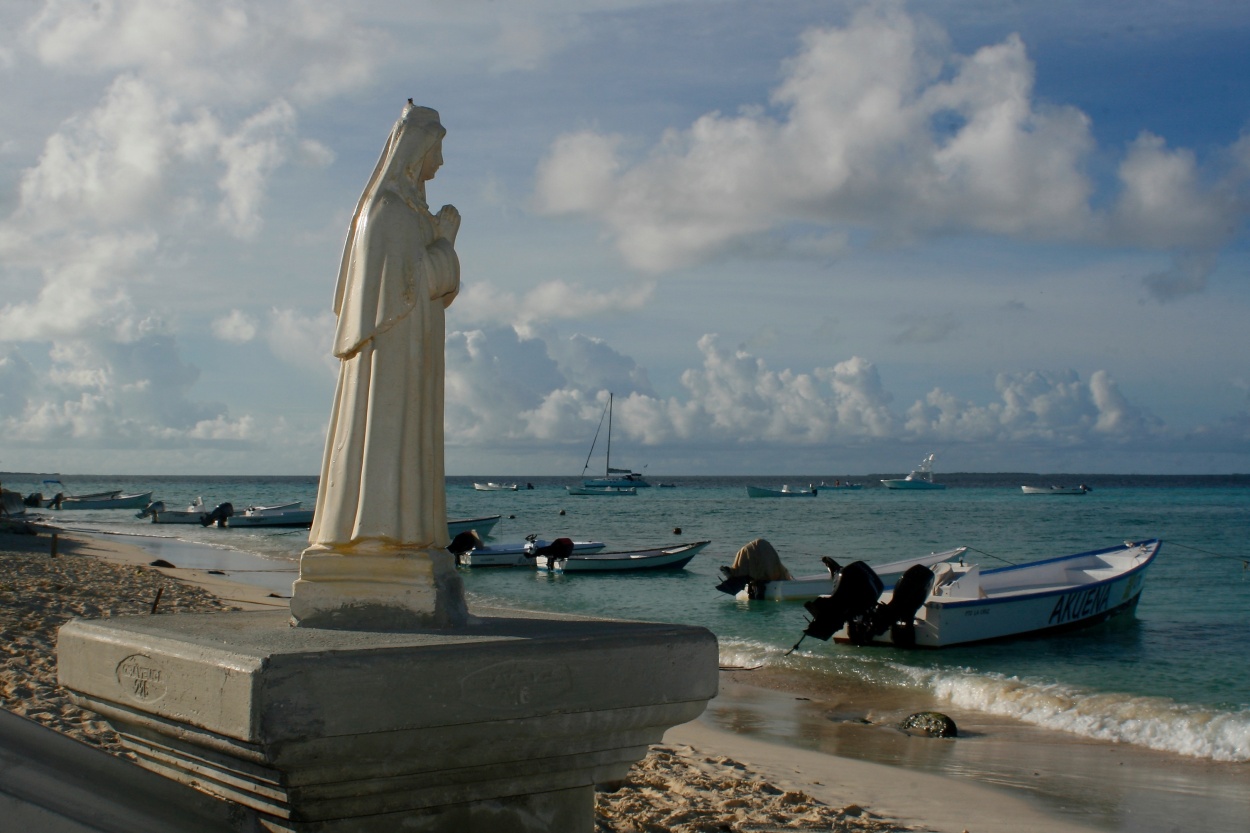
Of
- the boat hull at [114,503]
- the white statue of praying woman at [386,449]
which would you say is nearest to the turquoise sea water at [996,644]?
the white statue of praying woman at [386,449]

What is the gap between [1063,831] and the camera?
346 inches

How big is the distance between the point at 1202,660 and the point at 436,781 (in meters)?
21.2

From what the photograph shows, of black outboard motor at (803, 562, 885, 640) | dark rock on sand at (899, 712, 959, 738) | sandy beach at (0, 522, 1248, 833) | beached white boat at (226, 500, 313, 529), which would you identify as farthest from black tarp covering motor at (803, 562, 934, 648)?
beached white boat at (226, 500, 313, 529)

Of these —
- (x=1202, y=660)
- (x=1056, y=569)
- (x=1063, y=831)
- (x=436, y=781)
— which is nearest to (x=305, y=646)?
(x=436, y=781)

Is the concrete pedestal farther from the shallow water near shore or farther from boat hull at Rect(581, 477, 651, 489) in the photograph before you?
boat hull at Rect(581, 477, 651, 489)

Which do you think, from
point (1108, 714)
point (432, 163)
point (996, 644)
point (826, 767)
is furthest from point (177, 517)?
point (432, 163)

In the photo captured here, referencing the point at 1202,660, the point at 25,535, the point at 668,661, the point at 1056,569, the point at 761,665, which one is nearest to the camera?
the point at 668,661

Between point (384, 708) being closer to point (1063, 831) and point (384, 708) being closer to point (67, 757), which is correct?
point (67, 757)

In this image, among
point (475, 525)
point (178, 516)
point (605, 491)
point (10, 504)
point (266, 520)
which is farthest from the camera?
point (605, 491)

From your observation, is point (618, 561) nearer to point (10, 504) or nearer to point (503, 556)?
point (503, 556)

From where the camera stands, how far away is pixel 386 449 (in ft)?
12.9

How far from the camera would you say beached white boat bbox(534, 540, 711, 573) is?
116 feet

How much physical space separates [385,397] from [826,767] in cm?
807

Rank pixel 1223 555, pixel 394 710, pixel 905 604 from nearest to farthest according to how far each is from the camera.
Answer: pixel 394 710, pixel 905 604, pixel 1223 555
